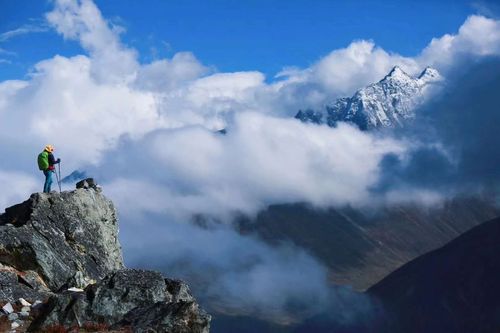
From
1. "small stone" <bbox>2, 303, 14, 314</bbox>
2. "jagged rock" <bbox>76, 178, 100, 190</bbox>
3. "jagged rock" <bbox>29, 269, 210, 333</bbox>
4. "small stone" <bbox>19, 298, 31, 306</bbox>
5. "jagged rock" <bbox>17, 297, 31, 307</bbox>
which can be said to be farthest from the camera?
"jagged rock" <bbox>76, 178, 100, 190</bbox>

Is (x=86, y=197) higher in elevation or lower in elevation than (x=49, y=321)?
higher

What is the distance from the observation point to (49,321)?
110ft

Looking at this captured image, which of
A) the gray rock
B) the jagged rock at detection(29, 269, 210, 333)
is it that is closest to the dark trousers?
the jagged rock at detection(29, 269, 210, 333)

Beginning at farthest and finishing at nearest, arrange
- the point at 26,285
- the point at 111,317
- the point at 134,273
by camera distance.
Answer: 1. the point at 26,285
2. the point at 134,273
3. the point at 111,317

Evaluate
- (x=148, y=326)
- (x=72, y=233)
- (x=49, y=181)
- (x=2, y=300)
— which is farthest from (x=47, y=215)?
(x=148, y=326)

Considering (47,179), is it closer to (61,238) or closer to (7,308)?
(61,238)

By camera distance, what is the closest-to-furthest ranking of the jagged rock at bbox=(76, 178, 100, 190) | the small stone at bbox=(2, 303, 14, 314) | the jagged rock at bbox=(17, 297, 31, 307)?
the small stone at bbox=(2, 303, 14, 314) → the jagged rock at bbox=(17, 297, 31, 307) → the jagged rock at bbox=(76, 178, 100, 190)

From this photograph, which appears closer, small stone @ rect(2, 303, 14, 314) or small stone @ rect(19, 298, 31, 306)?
small stone @ rect(2, 303, 14, 314)

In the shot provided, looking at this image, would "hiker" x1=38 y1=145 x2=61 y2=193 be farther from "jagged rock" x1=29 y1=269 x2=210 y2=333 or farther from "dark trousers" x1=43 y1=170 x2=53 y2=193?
"jagged rock" x1=29 y1=269 x2=210 y2=333

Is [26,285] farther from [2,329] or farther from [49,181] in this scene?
[49,181]

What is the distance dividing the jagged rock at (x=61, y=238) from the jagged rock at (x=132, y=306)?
5233 millimetres

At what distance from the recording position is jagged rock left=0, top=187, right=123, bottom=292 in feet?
145

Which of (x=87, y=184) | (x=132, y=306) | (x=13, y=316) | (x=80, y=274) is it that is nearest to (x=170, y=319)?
(x=132, y=306)

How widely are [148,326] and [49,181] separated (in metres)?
27.4
